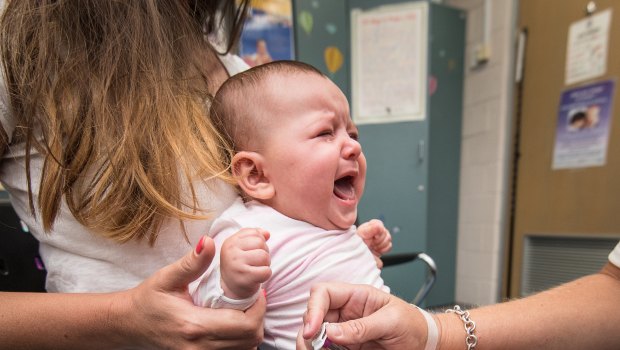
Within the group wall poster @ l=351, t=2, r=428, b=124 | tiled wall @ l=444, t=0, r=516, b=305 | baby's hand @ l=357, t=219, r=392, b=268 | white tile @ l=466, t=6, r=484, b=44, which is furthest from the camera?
white tile @ l=466, t=6, r=484, b=44

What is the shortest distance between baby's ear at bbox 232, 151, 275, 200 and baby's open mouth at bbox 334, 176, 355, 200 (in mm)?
115

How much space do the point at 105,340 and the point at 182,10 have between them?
0.59 metres

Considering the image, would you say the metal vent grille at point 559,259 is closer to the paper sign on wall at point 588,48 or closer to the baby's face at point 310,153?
the paper sign on wall at point 588,48

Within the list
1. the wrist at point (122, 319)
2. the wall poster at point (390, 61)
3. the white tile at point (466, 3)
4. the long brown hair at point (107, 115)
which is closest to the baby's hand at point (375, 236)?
the long brown hair at point (107, 115)

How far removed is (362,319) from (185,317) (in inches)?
8.4

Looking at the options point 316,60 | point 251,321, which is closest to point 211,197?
point 251,321

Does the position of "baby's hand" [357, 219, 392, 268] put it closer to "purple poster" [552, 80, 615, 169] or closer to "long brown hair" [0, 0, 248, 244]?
"long brown hair" [0, 0, 248, 244]

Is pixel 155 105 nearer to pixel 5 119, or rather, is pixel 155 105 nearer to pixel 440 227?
pixel 5 119

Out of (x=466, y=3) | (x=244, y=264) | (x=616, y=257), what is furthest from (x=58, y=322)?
(x=466, y=3)

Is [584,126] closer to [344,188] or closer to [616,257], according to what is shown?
[616,257]

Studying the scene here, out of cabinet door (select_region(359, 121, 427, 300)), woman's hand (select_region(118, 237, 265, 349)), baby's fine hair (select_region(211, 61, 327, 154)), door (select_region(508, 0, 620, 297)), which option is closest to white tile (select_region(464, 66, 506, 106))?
door (select_region(508, 0, 620, 297))

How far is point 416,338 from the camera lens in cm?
52

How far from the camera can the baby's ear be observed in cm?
68

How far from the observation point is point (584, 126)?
209cm
